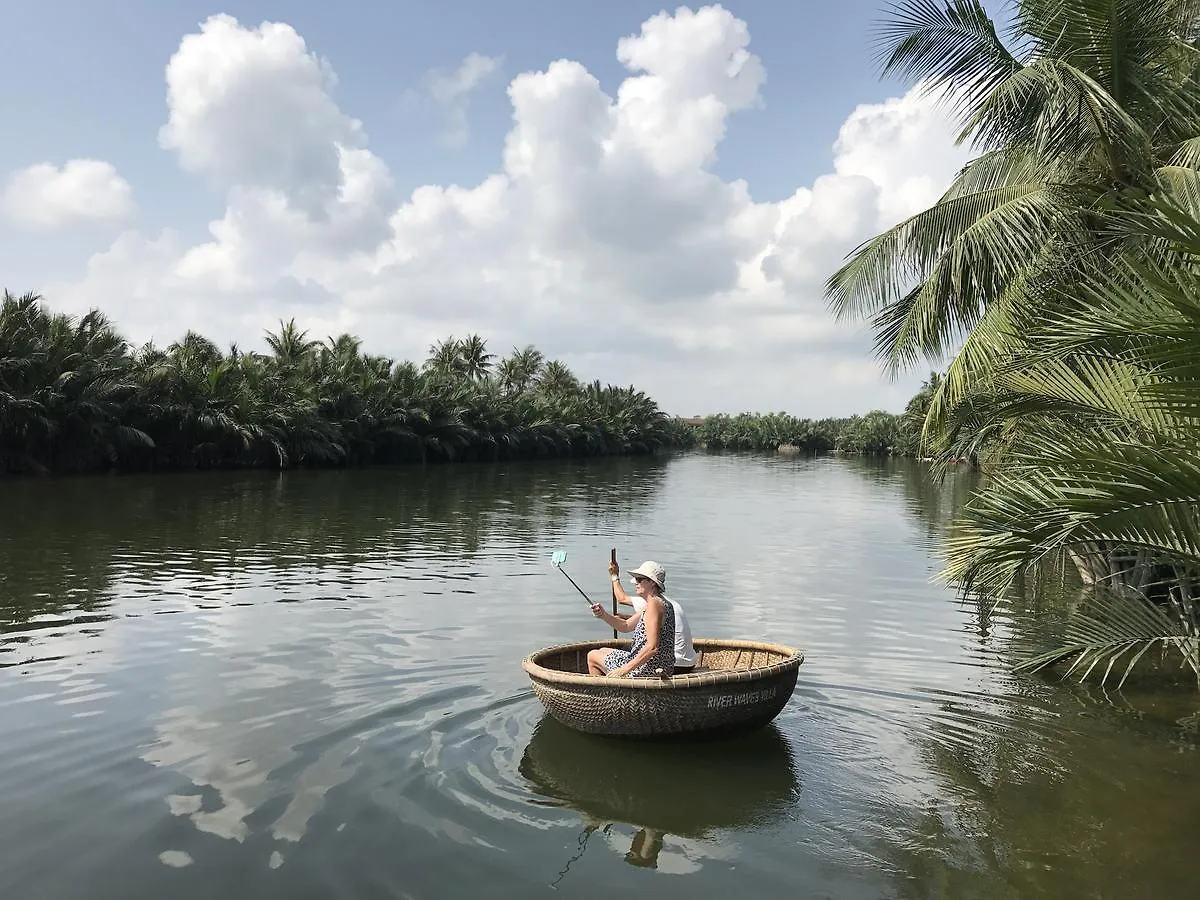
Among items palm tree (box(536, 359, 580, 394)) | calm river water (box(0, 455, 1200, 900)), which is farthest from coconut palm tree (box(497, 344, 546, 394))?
calm river water (box(0, 455, 1200, 900))

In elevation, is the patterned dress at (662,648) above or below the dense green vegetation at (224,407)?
below

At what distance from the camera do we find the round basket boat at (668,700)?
282 inches

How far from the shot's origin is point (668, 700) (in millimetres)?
7148

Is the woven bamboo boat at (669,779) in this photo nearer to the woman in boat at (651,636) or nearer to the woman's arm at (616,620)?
the woman in boat at (651,636)

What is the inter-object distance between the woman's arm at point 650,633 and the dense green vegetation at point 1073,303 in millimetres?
2579

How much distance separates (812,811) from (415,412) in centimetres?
4659

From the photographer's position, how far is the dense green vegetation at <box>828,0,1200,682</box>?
5.70 metres

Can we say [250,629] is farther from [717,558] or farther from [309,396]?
[309,396]

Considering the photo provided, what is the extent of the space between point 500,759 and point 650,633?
5.27 ft

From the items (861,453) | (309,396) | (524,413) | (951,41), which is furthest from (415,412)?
(861,453)

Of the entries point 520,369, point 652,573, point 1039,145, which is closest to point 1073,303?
point 1039,145

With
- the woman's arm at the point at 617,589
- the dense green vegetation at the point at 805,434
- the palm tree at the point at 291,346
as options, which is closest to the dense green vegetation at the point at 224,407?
the palm tree at the point at 291,346

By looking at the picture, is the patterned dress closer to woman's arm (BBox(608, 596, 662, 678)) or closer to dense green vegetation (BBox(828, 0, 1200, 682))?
woman's arm (BBox(608, 596, 662, 678))

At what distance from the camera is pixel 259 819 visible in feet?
19.9
